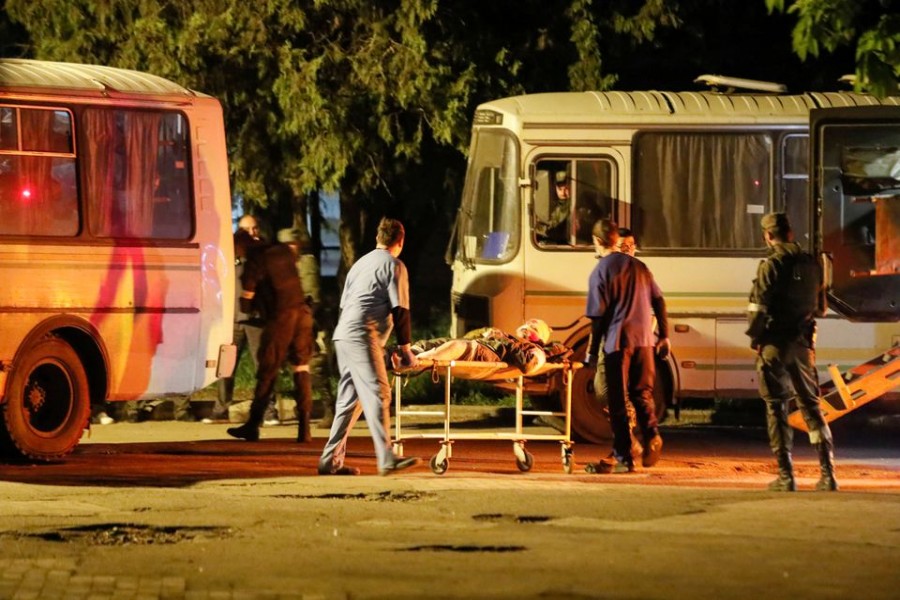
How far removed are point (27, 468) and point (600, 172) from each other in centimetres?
610

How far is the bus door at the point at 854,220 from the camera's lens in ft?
54.1

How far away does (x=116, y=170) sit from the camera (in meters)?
14.5

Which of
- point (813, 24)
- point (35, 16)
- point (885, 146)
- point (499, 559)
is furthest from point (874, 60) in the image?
point (35, 16)

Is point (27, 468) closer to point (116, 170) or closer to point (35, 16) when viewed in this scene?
point (116, 170)

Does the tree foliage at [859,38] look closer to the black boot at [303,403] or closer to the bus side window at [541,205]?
the bus side window at [541,205]

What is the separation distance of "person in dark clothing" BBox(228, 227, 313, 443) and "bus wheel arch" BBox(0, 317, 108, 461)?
1789mm

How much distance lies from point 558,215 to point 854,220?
2745mm

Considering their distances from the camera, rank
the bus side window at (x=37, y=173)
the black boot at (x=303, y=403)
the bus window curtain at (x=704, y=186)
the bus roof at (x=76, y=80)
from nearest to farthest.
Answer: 1. the bus side window at (x=37, y=173)
2. the bus roof at (x=76, y=80)
3. the black boot at (x=303, y=403)
4. the bus window curtain at (x=704, y=186)

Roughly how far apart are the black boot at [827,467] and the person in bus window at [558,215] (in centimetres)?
475

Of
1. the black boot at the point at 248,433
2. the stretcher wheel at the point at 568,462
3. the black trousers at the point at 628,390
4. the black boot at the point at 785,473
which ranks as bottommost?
the black boot at the point at 248,433

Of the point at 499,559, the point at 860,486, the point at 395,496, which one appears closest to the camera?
the point at 499,559

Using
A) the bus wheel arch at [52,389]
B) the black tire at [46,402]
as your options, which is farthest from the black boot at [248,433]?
the black tire at [46,402]

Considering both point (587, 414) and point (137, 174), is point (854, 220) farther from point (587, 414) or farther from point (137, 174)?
point (137, 174)

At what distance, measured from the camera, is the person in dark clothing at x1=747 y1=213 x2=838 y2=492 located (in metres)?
12.1
